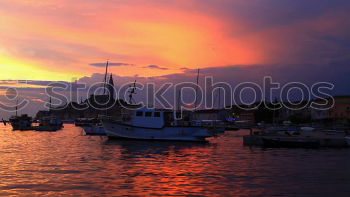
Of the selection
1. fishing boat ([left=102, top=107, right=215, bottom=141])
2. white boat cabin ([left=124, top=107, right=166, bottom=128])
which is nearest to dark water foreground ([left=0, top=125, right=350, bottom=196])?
white boat cabin ([left=124, top=107, right=166, bottom=128])

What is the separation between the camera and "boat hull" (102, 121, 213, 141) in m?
54.5

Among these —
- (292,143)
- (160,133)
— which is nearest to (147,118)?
(160,133)

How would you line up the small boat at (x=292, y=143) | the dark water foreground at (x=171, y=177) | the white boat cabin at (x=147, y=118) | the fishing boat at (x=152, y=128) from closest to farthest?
the dark water foreground at (x=171, y=177) < the small boat at (x=292, y=143) < the white boat cabin at (x=147, y=118) < the fishing boat at (x=152, y=128)

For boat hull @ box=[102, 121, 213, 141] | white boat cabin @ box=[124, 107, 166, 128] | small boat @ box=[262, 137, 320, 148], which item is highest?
white boat cabin @ box=[124, 107, 166, 128]

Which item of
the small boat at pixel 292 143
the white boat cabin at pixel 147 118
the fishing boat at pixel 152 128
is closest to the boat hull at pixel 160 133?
the fishing boat at pixel 152 128

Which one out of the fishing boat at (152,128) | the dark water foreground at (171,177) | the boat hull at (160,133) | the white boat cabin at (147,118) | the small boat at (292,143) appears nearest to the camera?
the dark water foreground at (171,177)

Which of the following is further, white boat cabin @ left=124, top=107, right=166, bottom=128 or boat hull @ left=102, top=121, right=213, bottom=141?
boat hull @ left=102, top=121, right=213, bottom=141

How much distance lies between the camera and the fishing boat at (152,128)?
54062 millimetres

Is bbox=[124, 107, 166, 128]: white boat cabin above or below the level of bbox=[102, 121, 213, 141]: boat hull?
above

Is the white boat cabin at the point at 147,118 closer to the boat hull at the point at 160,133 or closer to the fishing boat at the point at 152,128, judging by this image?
the fishing boat at the point at 152,128

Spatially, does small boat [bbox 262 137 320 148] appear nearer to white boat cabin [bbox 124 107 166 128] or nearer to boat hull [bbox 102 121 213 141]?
boat hull [bbox 102 121 213 141]

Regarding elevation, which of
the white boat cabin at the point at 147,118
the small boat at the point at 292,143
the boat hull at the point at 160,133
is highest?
the white boat cabin at the point at 147,118

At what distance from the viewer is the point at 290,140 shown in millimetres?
48281

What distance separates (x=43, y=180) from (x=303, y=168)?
54.8 feet
